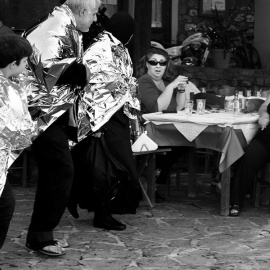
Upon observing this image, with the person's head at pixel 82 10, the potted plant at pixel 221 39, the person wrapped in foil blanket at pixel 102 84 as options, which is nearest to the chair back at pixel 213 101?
the person wrapped in foil blanket at pixel 102 84

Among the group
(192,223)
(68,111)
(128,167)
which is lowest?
(192,223)

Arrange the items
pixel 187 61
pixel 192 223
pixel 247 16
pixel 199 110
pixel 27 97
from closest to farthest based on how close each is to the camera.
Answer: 1. pixel 27 97
2. pixel 192 223
3. pixel 199 110
4. pixel 187 61
5. pixel 247 16

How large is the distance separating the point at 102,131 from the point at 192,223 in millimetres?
1154

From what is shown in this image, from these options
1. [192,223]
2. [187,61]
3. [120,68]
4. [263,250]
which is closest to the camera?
[263,250]

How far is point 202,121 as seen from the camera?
25.9 feet

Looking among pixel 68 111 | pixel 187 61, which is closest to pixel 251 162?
pixel 68 111

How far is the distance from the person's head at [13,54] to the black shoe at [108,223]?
1985 millimetres

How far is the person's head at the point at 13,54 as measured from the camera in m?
5.48

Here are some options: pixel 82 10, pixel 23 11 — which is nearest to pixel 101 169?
pixel 82 10

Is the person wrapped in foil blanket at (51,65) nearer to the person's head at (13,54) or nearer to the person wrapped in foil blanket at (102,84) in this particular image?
the person's head at (13,54)

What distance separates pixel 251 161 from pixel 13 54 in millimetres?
3142

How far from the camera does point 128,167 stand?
7.18 metres

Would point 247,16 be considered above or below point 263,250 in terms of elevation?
above

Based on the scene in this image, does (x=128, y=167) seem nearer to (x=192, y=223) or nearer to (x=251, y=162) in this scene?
(x=192, y=223)
